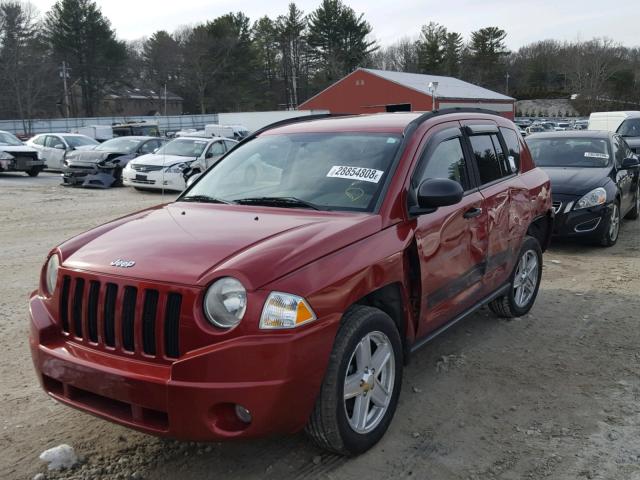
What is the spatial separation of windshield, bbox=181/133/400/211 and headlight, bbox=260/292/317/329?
100cm

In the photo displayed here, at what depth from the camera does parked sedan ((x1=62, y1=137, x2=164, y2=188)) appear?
1725cm

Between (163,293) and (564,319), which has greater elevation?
(163,293)

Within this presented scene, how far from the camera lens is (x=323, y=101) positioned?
54219mm

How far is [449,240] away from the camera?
13.1 ft

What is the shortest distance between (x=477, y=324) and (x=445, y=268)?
174 centimetres

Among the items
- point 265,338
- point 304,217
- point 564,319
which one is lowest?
point 564,319

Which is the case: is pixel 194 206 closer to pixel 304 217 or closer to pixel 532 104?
pixel 304 217

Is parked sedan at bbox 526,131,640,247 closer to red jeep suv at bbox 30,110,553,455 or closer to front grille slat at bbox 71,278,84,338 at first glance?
red jeep suv at bbox 30,110,553,455

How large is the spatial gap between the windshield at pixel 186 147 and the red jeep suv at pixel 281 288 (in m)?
12.9

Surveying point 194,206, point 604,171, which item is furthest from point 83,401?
point 604,171

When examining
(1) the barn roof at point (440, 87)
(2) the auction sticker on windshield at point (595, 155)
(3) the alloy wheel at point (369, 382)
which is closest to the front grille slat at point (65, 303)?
(3) the alloy wheel at point (369, 382)

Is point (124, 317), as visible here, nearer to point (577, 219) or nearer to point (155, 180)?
point (577, 219)

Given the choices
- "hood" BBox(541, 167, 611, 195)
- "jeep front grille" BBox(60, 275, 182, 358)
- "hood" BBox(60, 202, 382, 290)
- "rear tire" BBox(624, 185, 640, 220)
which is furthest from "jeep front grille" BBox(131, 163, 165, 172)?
"jeep front grille" BBox(60, 275, 182, 358)

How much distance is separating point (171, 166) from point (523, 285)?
12.2 meters
